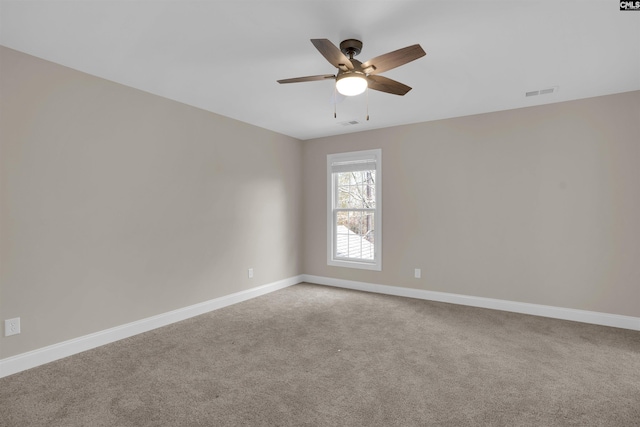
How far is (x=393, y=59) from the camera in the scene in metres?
2.23

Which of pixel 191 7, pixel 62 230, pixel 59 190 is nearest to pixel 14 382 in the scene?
pixel 62 230

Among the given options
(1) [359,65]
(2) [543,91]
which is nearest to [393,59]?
(1) [359,65]

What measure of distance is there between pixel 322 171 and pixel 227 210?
1877mm

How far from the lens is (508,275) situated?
414 centimetres

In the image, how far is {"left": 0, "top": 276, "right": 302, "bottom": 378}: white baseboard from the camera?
2.59m

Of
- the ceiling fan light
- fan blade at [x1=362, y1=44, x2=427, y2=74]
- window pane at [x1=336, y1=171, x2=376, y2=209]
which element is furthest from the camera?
window pane at [x1=336, y1=171, x2=376, y2=209]

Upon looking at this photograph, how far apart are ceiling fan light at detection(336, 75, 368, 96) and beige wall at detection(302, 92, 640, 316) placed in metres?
2.52

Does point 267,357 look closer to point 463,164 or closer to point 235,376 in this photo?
point 235,376

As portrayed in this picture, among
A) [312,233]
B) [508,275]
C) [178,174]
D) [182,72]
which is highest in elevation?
[182,72]

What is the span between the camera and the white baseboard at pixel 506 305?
11.7 feet

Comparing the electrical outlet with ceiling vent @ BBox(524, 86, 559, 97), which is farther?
ceiling vent @ BBox(524, 86, 559, 97)

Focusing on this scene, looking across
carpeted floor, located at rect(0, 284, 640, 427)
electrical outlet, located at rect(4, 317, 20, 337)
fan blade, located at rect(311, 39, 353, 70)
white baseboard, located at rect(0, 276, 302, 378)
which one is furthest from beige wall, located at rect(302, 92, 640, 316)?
electrical outlet, located at rect(4, 317, 20, 337)

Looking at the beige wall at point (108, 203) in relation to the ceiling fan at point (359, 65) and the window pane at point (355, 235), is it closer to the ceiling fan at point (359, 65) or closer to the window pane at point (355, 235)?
the window pane at point (355, 235)

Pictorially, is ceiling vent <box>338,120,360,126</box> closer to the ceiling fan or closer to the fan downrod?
the ceiling fan
